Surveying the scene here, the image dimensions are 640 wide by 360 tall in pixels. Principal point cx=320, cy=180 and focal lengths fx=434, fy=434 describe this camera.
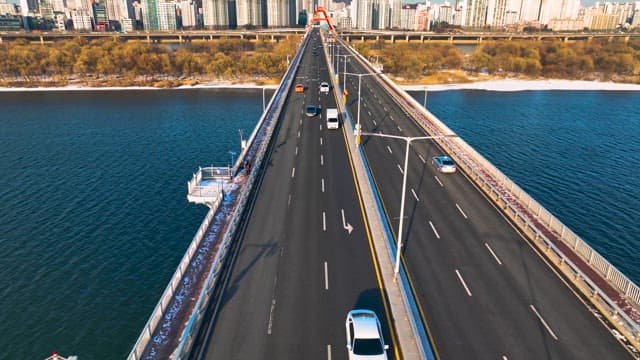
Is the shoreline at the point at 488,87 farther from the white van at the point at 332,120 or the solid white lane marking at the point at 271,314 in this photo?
the solid white lane marking at the point at 271,314

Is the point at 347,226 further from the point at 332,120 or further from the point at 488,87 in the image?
the point at 488,87

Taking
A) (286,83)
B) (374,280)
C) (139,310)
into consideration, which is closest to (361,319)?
(374,280)

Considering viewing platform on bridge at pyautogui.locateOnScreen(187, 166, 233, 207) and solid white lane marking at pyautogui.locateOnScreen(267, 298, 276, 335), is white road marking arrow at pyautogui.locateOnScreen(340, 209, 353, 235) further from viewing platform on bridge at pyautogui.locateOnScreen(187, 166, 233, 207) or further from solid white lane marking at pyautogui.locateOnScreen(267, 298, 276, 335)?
viewing platform on bridge at pyautogui.locateOnScreen(187, 166, 233, 207)

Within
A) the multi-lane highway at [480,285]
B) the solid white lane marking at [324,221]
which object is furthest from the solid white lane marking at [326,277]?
the multi-lane highway at [480,285]

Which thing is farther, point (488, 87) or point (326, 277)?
point (488, 87)

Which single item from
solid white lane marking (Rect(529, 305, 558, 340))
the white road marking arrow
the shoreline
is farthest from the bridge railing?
the shoreline

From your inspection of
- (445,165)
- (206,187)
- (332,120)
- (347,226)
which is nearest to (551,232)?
(445,165)
